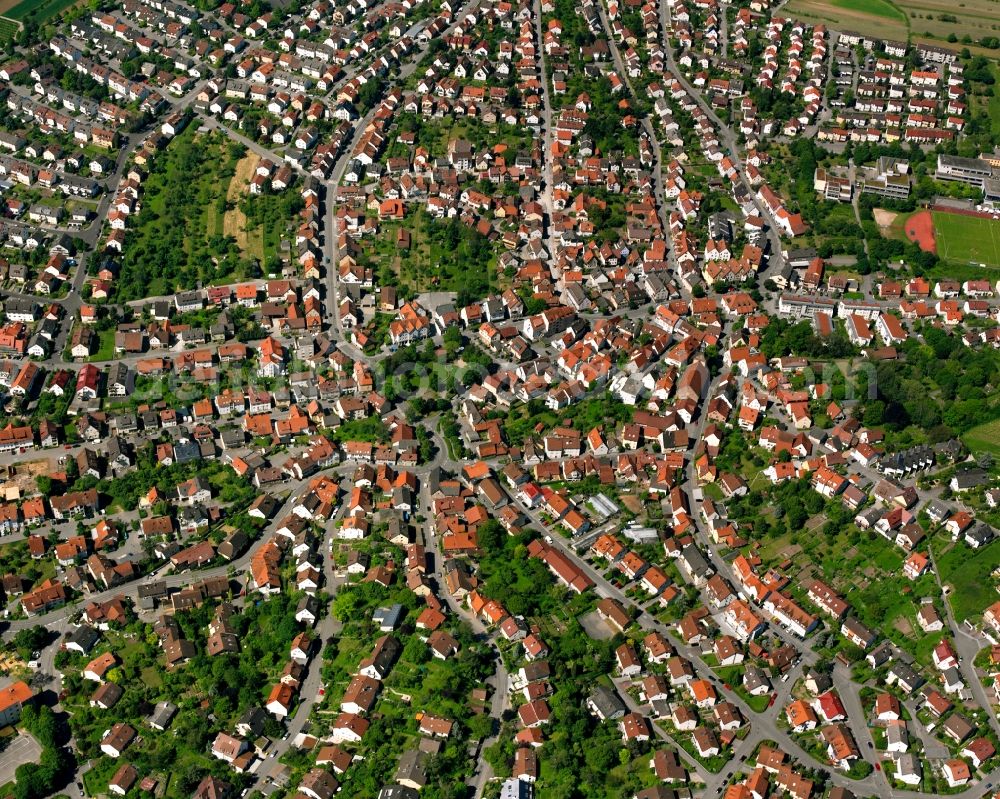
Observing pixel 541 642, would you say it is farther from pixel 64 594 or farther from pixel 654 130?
pixel 654 130

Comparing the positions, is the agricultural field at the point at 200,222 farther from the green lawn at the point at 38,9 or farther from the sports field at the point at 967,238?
the sports field at the point at 967,238

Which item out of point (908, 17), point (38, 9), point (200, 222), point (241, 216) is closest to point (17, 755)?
point (200, 222)

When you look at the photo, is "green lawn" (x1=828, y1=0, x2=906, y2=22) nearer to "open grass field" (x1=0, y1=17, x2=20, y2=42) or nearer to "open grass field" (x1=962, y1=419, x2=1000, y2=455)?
"open grass field" (x1=962, y1=419, x2=1000, y2=455)

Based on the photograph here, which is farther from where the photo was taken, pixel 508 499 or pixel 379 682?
pixel 508 499

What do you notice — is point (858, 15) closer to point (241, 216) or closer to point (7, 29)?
point (241, 216)

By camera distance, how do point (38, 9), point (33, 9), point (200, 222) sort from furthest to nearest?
point (33, 9) < point (38, 9) < point (200, 222)

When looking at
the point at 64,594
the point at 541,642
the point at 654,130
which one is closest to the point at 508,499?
the point at 541,642

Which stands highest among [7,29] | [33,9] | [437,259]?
[33,9]
